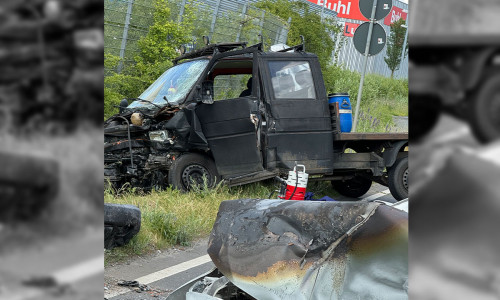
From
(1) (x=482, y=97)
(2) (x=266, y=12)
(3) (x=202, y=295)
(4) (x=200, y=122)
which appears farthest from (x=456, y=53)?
(2) (x=266, y=12)

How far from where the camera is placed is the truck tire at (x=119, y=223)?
13.2 ft

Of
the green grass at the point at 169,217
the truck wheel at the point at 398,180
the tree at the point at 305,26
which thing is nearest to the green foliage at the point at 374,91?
the tree at the point at 305,26

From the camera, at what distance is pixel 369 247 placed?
2000 mm

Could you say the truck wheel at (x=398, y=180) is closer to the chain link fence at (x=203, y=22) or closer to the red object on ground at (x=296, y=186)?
the red object on ground at (x=296, y=186)

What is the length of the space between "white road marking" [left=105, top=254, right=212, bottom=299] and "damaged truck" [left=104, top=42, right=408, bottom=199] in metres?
1.87

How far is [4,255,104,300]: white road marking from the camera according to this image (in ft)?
2.60

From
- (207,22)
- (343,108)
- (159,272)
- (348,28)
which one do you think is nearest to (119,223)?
(159,272)

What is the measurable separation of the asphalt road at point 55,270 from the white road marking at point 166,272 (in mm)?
3070

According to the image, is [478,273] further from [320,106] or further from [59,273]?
[320,106]

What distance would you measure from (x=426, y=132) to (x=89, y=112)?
48 cm

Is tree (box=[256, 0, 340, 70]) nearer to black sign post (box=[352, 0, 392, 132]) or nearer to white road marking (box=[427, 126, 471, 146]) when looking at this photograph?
black sign post (box=[352, 0, 392, 132])

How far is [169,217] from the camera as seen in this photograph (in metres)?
5.23

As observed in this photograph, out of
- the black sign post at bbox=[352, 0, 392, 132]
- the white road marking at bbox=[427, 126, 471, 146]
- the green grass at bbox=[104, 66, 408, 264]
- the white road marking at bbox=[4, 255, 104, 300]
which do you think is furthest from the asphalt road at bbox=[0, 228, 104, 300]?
the black sign post at bbox=[352, 0, 392, 132]

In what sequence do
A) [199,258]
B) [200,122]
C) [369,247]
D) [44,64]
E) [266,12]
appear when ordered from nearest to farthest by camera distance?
[44,64] → [369,247] → [199,258] → [200,122] → [266,12]
